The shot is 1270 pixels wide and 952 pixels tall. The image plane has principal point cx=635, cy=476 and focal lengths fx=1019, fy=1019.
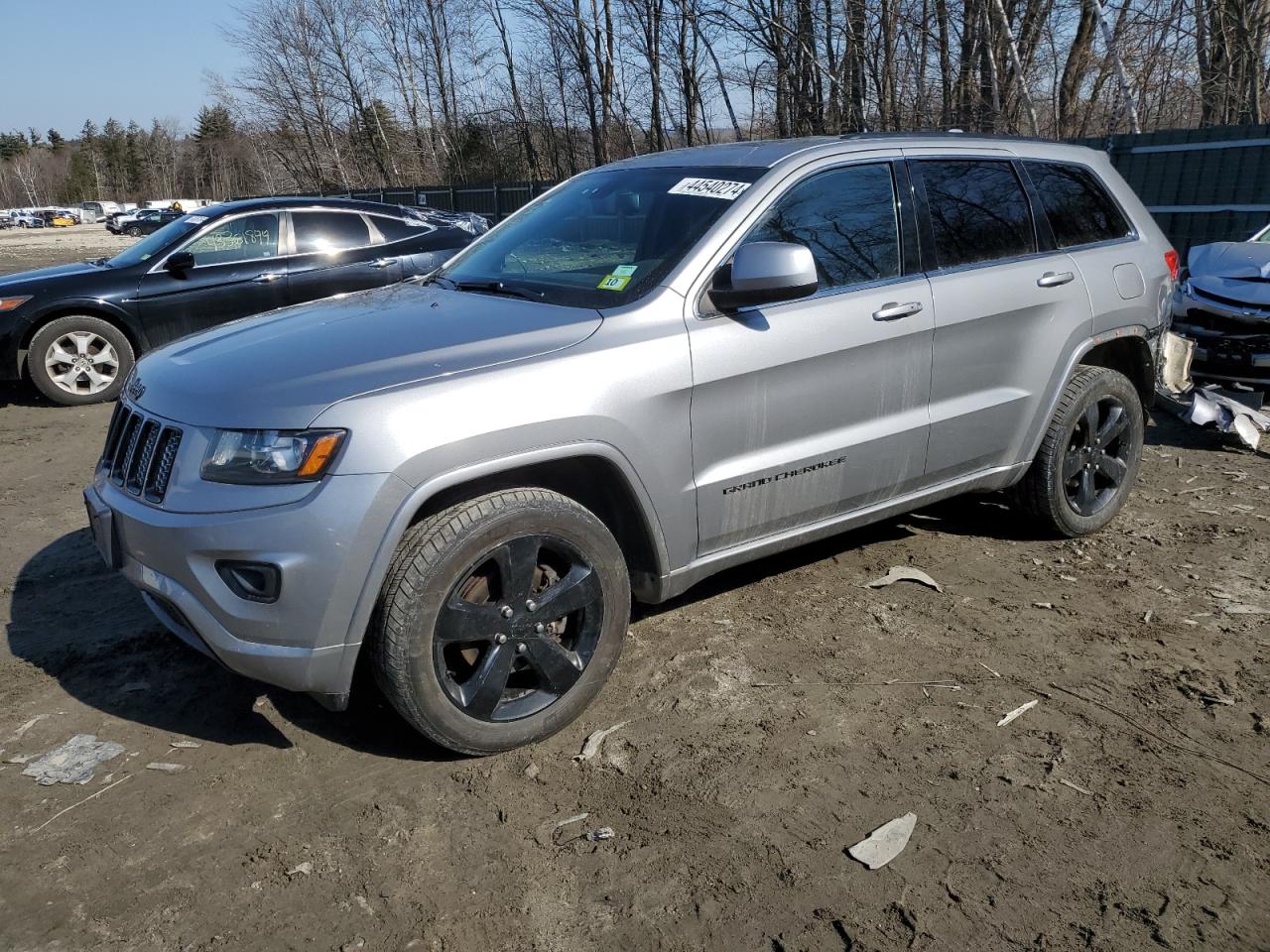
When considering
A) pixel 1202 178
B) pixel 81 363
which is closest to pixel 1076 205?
pixel 81 363

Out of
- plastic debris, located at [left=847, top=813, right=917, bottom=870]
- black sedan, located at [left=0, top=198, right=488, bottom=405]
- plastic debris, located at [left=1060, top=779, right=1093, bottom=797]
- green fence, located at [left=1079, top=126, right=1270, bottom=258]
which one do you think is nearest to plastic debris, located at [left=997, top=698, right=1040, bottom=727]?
plastic debris, located at [left=1060, top=779, right=1093, bottom=797]

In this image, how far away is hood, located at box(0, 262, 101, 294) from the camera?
831cm

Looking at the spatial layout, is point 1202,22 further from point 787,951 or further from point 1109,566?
point 787,951

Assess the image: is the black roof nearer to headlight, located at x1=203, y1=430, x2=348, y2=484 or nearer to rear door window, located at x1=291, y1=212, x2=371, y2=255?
rear door window, located at x1=291, y1=212, x2=371, y2=255

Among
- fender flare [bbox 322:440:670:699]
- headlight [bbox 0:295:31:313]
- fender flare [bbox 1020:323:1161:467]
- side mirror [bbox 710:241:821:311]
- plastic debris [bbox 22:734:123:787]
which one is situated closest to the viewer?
fender flare [bbox 322:440:670:699]

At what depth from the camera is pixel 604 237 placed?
12.9ft

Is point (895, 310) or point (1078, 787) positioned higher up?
point (895, 310)

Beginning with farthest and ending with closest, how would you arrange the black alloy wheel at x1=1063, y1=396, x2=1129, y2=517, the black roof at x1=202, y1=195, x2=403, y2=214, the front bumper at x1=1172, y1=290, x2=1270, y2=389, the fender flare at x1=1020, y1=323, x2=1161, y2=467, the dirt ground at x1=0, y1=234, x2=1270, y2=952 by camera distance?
the black roof at x1=202, y1=195, x2=403, y2=214, the front bumper at x1=1172, y1=290, x2=1270, y2=389, the black alloy wheel at x1=1063, y1=396, x2=1129, y2=517, the fender flare at x1=1020, y1=323, x2=1161, y2=467, the dirt ground at x1=0, y1=234, x2=1270, y2=952

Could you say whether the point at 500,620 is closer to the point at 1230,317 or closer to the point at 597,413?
the point at 597,413

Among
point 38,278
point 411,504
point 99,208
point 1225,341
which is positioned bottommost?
point 1225,341

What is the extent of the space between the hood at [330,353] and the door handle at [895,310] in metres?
1.17

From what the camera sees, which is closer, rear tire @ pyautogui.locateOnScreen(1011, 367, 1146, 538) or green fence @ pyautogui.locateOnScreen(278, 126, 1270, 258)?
rear tire @ pyautogui.locateOnScreen(1011, 367, 1146, 538)

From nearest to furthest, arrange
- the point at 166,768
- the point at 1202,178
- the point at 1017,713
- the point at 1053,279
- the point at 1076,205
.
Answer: the point at 166,768 → the point at 1017,713 → the point at 1053,279 → the point at 1076,205 → the point at 1202,178

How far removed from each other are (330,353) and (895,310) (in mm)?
2097
